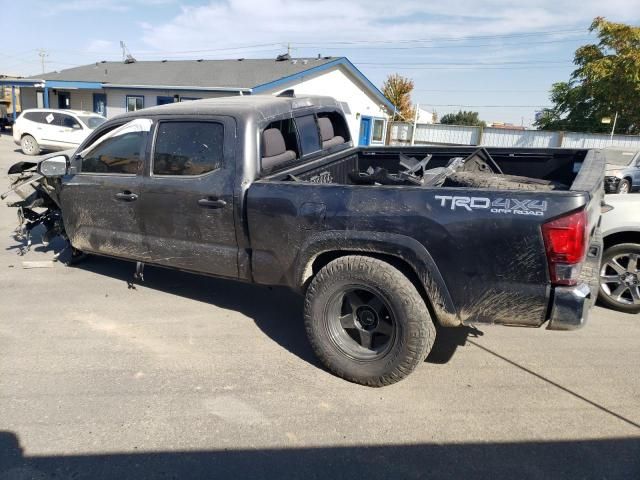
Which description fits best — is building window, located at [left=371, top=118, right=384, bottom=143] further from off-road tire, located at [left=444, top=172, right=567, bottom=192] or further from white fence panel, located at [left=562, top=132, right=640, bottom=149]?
off-road tire, located at [left=444, top=172, right=567, bottom=192]

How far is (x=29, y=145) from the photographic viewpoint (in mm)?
18703

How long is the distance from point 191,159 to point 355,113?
20.5m

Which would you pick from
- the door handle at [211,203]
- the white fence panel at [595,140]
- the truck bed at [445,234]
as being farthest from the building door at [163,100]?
the truck bed at [445,234]

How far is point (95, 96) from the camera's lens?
2567cm

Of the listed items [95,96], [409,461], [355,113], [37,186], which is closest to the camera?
[409,461]

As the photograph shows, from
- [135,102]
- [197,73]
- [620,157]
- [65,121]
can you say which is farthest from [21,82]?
[620,157]

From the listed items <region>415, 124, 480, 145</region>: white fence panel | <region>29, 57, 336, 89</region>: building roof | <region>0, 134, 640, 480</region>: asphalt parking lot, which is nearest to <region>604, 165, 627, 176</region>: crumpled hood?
<region>0, 134, 640, 480</region>: asphalt parking lot

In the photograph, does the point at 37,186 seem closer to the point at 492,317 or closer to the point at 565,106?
the point at 492,317

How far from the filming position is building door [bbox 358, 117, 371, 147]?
2442 cm

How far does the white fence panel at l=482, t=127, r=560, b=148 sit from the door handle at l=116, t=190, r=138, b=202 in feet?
71.9

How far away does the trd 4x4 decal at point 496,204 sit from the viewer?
265 cm

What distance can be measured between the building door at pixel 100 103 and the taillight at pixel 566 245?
26.1 m

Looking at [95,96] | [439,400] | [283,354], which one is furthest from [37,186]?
[95,96]

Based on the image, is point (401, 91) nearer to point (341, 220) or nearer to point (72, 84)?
point (72, 84)
